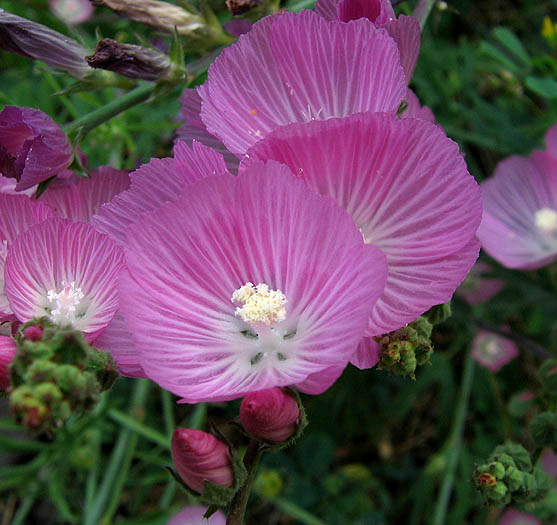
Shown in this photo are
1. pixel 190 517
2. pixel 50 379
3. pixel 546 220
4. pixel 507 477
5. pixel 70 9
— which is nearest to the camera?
pixel 50 379

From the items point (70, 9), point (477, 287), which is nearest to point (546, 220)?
point (477, 287)

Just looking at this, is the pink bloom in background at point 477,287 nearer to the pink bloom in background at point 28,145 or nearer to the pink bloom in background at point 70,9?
the pink bloom in background at point 28,145

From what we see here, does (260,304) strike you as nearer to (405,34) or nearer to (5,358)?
(5,358)

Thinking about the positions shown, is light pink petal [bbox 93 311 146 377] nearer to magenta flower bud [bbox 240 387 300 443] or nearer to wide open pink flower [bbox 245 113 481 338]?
magenta flower bud [bbox 240 387 300 443]

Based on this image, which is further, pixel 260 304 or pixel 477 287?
pixel 477 287

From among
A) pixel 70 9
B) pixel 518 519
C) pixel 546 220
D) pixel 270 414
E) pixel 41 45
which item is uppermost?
pixel 41 45

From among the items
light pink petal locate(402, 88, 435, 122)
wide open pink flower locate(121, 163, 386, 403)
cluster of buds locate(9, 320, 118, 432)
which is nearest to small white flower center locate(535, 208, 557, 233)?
light pink petal locate(402, 88, 435, 122)

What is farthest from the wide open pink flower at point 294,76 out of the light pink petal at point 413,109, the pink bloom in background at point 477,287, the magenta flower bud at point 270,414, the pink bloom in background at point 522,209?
the pink bloom in background at point 477,287
